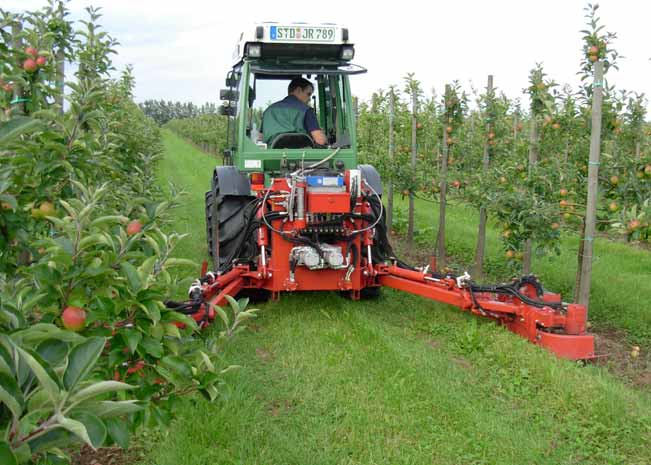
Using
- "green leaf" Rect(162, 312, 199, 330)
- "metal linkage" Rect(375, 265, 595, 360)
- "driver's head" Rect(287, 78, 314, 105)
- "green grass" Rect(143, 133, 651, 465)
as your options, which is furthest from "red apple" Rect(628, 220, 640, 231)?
"green leaf" Rect(162, 312, 199, 330)

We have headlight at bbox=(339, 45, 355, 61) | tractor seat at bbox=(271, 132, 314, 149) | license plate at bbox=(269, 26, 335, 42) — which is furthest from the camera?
tractor seat at bbox=(271, 132, 314, 149)

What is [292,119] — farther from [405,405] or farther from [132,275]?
[132,275]

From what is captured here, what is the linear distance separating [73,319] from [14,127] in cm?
53

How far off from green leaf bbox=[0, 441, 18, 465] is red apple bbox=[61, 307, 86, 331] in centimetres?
56

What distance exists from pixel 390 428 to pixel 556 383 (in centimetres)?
117

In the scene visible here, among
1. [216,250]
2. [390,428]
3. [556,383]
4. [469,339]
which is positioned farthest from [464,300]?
[216,250]

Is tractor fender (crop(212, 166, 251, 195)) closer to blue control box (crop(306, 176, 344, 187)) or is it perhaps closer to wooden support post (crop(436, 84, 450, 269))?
blue control box (crop(306, 176, 344, 187))

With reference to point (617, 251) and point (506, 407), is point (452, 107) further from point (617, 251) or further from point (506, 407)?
point (506, 407)

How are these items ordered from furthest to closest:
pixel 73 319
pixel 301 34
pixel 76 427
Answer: pixel 301 34 < pixel 73 319 < pixel 76 427

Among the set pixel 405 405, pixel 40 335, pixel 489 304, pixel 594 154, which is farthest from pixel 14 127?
pixel 594 154

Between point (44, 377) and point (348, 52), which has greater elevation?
point (348, 52)

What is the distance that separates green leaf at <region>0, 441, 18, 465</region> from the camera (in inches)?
41.8

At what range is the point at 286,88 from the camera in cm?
657

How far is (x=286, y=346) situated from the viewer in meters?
4.98
